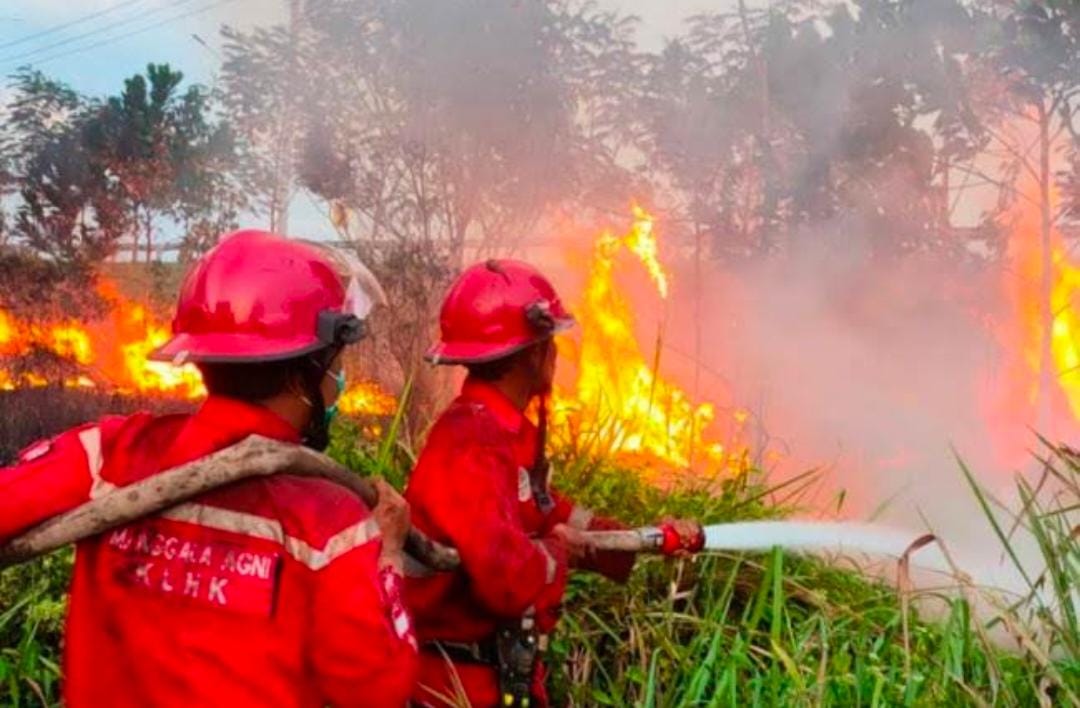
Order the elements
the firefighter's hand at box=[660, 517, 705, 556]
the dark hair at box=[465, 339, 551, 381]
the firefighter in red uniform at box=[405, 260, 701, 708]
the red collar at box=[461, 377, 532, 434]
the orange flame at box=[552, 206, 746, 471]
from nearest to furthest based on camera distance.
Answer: the firefighter in red uniform at box=[405, 260, 701, 708] < the red collar at box=[461, 377, 532, 434] < the dark hair at box=[465, 339, 551, 381] < the firefighter's hand at box=[660, 517, 705, 556] < the orange flame at box=[552, 206, 746, 471]

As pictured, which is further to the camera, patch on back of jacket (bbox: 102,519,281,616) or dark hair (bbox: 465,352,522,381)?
dark hair (bbox: 465,352,522,381)

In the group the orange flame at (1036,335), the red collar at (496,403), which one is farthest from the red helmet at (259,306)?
the orange flame at (1036,335)

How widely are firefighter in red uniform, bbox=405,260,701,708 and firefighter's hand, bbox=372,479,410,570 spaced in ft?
1.75

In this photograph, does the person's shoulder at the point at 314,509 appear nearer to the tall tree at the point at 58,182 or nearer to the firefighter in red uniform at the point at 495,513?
the firefighter in red uniform at the point at 495,513

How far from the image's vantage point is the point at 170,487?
1702 mm

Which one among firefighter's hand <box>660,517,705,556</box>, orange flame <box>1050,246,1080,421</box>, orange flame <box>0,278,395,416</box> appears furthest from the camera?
orange flame <box>1050,246,1080,421</box>

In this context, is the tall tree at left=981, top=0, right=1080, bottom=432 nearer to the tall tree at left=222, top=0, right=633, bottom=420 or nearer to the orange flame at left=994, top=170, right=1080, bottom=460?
the orange flame at left=994, top=170, right=1080, bottom=460

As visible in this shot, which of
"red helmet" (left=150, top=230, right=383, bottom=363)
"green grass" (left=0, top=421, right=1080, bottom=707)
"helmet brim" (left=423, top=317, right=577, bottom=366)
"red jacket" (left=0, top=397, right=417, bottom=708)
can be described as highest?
"red helmet" (left=150, top=230, right=383, bottom=363)

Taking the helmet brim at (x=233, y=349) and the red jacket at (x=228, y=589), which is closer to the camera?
the red jacket at (x=228, y=589)

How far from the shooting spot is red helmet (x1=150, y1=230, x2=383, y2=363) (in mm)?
1871

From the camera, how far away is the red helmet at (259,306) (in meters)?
1.87

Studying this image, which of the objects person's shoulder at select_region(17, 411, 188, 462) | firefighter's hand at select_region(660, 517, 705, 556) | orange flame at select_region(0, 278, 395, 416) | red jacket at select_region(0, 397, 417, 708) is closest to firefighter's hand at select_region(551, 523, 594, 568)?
firefighter's hand at select_region(660, 517, 705, 556)

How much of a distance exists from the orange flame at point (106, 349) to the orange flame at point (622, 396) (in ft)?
13.3

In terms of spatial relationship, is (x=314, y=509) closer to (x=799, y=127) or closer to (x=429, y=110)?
(x=429, y=110)
